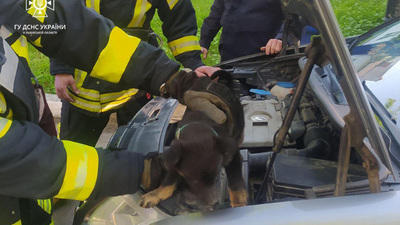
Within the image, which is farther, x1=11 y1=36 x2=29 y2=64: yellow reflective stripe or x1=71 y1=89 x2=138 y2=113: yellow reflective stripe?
x1=71 y1=89 x2=138 y2=113: yellow reflective stripe

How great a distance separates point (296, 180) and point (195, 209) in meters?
0.37

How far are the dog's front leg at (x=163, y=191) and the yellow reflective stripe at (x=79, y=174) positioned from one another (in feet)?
0.57

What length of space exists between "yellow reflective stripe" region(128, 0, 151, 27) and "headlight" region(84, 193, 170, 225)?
1175 millimetres

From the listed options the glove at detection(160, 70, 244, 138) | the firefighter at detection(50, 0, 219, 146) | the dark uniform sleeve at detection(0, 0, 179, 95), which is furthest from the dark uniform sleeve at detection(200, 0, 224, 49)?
the glove at detection(160, 70, 244, 138)

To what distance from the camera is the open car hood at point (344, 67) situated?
3.27ft

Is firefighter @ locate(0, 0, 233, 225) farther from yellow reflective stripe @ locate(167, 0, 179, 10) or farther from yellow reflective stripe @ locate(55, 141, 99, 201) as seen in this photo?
yellow reflective stripe @ locate(167, 0, 179, 10)

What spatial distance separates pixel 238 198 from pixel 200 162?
200 mm

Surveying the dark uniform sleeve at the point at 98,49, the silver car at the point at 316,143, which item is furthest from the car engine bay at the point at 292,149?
the dark uniform sleeve at the point at 98,49

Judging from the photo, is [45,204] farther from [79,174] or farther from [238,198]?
[238,198]

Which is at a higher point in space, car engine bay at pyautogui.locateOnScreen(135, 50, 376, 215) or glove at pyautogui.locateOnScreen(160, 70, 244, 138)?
glove at pyautogui.locateOnScreen(160, 70, 244, 138)

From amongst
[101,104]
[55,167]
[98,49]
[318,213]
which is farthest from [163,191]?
[101,104]

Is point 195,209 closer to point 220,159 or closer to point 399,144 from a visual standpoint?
point 220,159

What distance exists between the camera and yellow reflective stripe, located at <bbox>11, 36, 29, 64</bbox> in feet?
3.78

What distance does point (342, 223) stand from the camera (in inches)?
39.6
